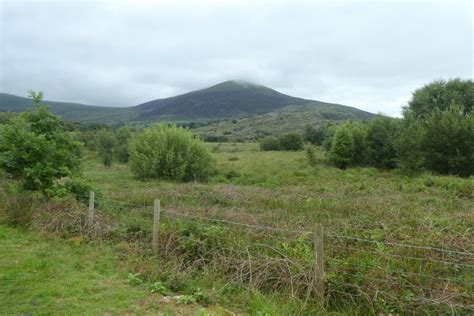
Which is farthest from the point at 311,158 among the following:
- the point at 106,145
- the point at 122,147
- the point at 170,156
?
the point at 106,145

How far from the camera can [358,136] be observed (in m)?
30.3

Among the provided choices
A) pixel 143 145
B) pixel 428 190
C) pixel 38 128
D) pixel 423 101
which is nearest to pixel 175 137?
pixel 143 145

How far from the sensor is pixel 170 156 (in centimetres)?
2583

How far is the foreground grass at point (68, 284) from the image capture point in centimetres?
433

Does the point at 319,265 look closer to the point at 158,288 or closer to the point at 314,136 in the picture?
the point at 158,288

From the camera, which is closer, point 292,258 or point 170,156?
point 292,258

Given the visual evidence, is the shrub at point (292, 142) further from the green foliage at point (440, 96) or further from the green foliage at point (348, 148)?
the green foliage at point (348, 148)

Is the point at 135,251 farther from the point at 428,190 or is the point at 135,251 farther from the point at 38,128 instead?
the point at 428,190

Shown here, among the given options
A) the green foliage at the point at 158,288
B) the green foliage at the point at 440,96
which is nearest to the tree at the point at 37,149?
the green foliage at the point at 158,288

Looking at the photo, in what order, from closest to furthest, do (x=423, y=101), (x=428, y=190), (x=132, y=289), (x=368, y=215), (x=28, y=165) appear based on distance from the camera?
(x=132, y=289) < (x=368, y=215) < (x=28, y=165) < (x=428, y=190) < (x=423, y=101)

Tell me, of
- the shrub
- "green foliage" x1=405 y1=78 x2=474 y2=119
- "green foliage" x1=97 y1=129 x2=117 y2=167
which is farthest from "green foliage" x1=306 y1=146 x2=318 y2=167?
"green foliage" x1=97 y1=129 x2=117 y2=167

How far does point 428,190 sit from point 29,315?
56.0 ft

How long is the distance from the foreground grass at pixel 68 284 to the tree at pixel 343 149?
1030 inches

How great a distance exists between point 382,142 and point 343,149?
3.37 metres
